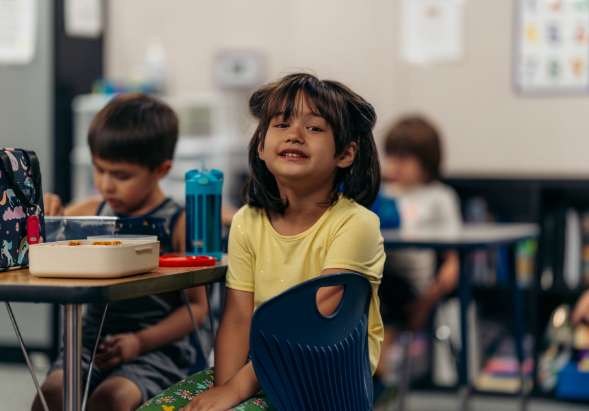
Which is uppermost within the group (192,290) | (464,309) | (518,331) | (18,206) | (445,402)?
(18,206)

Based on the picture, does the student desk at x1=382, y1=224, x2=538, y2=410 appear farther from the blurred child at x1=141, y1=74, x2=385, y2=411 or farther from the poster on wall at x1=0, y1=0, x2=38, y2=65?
the poster on wall at x1=0, y1=0, x2=38, y2=65

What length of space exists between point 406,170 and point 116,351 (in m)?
2.12

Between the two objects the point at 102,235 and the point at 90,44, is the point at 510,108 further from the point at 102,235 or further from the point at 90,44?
the point at 102,235

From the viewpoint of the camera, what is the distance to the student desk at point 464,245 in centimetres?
298

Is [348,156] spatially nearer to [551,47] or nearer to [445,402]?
[445,402]

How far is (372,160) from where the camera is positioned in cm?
184

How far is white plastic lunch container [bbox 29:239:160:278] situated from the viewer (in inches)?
59.1

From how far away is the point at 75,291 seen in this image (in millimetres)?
1401

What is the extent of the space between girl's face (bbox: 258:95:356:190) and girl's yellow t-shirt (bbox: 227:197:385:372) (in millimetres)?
86

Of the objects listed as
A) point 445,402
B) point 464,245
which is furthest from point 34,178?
point 445,402

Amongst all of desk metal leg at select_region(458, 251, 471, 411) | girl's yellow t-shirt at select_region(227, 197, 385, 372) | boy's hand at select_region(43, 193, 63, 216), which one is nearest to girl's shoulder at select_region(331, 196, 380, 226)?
girl's yellow t-shirt at select_region(227, 197, 385, 372)

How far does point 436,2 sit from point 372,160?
295 centimetres

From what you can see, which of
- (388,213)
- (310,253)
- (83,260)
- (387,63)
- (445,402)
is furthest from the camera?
(387,63)

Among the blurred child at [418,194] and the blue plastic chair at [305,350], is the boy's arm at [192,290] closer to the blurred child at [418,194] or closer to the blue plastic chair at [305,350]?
the blue plastic chair at [305,350]
